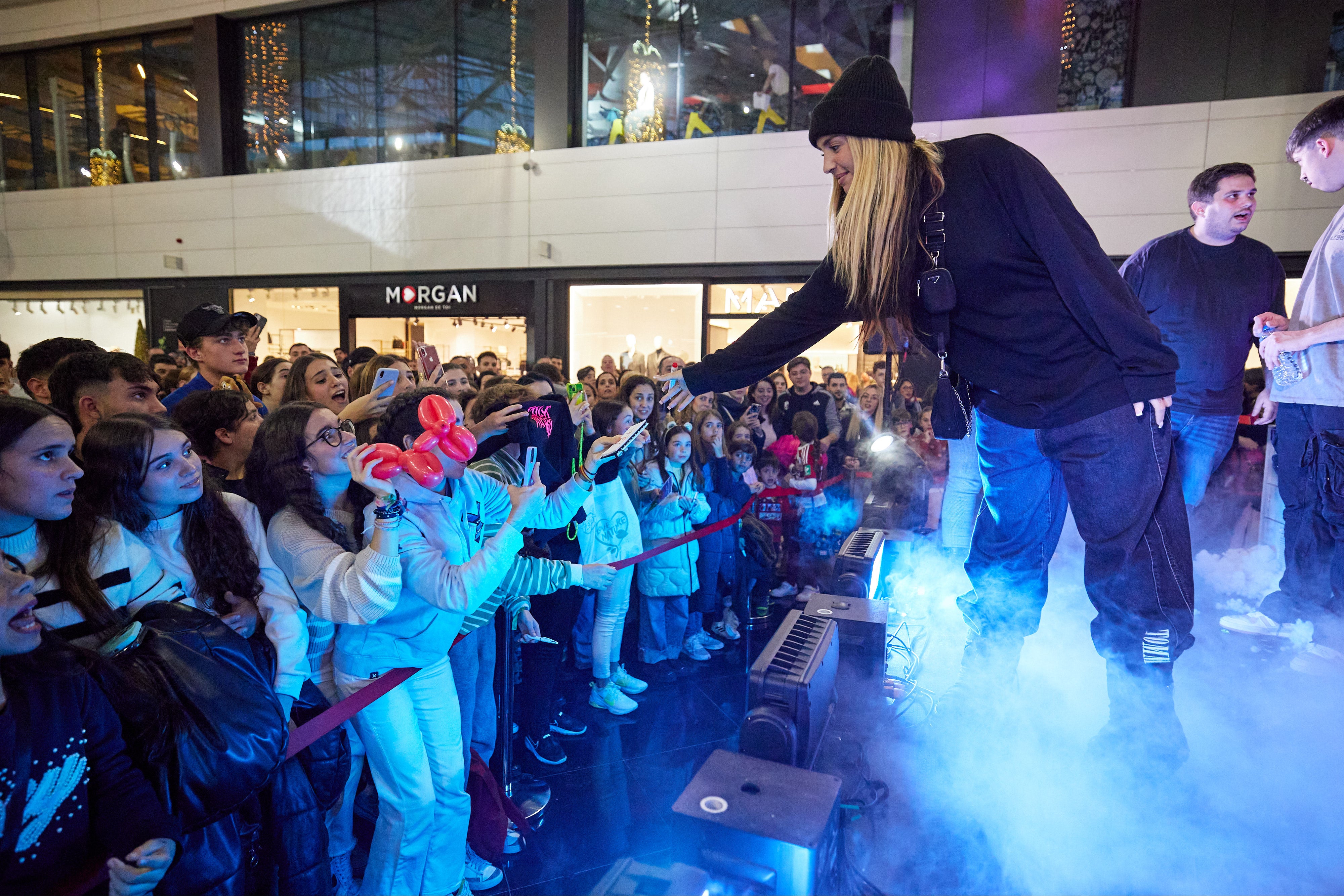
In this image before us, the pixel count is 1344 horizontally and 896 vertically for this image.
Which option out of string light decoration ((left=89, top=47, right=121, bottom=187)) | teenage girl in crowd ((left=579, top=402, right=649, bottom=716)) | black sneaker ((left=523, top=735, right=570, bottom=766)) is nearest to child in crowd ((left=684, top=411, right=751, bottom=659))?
teenage girl in crowd ((left=579, top=402, right=649, bottom=716))

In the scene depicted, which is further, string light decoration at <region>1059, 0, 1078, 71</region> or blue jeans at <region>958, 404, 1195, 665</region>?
string light decoration at <region>1059, 0, 1078, 71</region>

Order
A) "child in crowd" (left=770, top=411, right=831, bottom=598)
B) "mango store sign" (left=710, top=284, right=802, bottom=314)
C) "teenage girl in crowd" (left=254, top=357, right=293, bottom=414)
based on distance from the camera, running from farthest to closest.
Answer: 1. "mango store sign" (left=710, top=284, right=802, bottom=314)
2. "child in crowd" (left=770, top=411, right=831, bottom=598)
3. "teenage girl in crowd" (left=254, top=357, right=293, bottom=414)

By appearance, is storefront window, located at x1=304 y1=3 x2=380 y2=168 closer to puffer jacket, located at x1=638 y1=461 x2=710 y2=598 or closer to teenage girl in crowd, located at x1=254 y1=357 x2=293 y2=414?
teenage girl in crowd, located at x1=254 y1=357 x2=293 y2=414

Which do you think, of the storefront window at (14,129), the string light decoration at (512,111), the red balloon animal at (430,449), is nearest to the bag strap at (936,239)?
the red balloon animal at (430,449)

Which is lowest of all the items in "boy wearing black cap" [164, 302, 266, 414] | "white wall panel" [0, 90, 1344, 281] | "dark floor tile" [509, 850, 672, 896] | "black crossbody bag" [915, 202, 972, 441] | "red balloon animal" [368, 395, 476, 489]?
"dark floor tile" [509, 850, 672, 896]

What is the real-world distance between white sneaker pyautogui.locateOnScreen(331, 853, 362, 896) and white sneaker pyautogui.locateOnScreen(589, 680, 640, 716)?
55.6 inches

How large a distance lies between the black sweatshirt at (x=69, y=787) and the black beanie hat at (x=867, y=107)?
6.82ft

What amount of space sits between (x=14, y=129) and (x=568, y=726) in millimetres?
17350

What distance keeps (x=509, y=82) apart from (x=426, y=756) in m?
11.1

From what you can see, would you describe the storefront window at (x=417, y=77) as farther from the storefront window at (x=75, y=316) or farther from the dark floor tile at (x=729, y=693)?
the dark floor tile at (x=729, y=693)

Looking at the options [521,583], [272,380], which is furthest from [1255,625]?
[272,380]

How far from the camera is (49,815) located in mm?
1299

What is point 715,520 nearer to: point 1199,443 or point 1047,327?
point 1199,443

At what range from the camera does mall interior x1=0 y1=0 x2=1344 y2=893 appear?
6.34 ft
